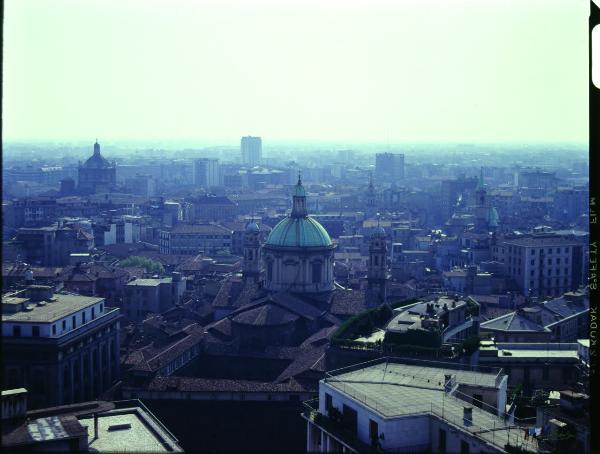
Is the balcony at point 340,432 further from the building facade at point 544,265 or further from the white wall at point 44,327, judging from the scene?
the building facade at point 544,265

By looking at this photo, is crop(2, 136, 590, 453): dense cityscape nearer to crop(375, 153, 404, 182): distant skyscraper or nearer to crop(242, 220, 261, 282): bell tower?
crop(242, 220, 261, 282): bell tower

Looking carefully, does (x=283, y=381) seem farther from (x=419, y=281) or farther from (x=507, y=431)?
(x=419, y=281)

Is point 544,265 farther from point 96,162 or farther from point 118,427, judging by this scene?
point 96,162

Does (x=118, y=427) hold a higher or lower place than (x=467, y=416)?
lower

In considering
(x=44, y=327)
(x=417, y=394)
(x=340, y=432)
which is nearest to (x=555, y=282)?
(x=44, y=327)

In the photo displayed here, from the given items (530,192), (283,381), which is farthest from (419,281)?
(530,192)

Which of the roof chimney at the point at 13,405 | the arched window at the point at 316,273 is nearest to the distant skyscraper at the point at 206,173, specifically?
the arched window at the point at 316,273

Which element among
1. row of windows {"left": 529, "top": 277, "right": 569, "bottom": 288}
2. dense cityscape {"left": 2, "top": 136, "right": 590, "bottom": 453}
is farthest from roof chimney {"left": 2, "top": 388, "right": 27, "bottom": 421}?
row of windows {"left": 529, "top": 277, "right": 569, "bottom": 288}
